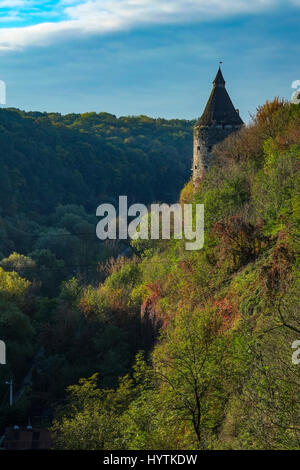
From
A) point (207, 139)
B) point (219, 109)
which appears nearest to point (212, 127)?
point (207, 139)

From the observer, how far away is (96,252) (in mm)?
51125

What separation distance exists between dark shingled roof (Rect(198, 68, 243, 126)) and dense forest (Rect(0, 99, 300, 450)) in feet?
5.79

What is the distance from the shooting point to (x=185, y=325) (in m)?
14.1

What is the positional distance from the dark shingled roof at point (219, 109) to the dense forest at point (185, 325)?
176 centimetres

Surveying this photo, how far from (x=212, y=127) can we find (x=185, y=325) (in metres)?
18.0

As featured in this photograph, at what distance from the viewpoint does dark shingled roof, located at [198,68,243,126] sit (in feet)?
99.2

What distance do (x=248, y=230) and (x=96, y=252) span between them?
32.6m

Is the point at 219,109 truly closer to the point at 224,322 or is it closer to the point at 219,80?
the point at 219,80

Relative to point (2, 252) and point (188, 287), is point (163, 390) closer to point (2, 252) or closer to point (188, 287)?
point (188, 287)

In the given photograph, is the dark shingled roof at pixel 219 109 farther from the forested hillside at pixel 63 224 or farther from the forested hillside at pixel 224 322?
the forested hillside at pixel 63 224

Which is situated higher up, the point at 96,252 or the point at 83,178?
the point at 83,178

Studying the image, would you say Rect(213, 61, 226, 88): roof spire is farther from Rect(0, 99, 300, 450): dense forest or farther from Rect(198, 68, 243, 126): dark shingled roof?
Rect(0, 99, 300, 450): dense forest
